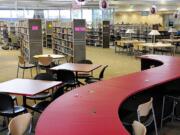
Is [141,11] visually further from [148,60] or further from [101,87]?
[101,87]

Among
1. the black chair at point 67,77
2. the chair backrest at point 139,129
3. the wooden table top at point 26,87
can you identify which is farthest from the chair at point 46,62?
the chair backrest at point 139,129

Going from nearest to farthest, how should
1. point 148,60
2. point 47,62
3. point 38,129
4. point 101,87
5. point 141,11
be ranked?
point 38,129 < point 101,87 < point 148,60 < point 47,62 < point 141,11

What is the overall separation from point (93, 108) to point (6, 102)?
1835 mm

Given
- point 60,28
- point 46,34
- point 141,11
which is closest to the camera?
point 60,28

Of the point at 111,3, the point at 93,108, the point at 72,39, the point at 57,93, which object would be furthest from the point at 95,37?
the point at 93,108

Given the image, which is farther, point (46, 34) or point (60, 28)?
point (46, 34)

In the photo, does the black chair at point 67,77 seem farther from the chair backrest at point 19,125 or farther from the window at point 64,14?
the window at point 64,14

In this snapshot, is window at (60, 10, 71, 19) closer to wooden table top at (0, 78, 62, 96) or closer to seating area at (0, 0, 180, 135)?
seating area at (0, 0, 180, 135)

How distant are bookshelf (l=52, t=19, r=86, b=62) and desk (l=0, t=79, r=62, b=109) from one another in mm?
4252

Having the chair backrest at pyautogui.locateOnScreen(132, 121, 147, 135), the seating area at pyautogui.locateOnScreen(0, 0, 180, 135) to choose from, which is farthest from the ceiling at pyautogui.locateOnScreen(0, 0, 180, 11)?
the chair backrest at pyautogui.locateOnScreen(132, 121, 147, 135)

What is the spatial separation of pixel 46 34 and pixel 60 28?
606 cm

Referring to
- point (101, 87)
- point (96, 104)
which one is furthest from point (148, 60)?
point (96, 104)

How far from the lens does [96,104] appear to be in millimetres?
3432

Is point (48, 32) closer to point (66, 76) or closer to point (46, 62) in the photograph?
point (46, 62)
